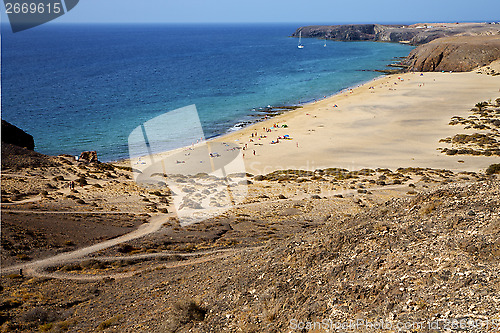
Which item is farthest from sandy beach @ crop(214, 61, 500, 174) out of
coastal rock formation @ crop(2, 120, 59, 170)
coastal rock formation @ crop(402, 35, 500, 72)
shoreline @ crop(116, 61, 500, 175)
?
coastal rock formation @ crop(2, 120, 59, 170)

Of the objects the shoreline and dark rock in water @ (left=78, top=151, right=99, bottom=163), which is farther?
the shoreline

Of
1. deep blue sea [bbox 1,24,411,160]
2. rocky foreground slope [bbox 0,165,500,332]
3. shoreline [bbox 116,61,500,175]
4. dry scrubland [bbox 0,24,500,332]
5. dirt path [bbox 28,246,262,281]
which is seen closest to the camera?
rocky foreground slope [bbox 0,165,500,332]

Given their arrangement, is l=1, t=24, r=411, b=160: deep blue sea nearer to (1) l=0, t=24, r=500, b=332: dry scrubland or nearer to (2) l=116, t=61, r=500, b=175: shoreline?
(2) l=116, t=61, r=500, b=175: shoreline

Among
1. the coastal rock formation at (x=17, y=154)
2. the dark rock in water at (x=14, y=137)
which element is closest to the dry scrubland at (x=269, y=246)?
the coastal rock formation at (x=17, y=154)

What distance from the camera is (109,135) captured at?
54344 mm

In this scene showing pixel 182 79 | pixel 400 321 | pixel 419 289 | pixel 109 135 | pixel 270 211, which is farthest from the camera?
pixel 182 79

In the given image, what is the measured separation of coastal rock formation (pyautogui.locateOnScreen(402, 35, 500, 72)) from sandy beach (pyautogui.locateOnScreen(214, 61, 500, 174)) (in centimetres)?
1444

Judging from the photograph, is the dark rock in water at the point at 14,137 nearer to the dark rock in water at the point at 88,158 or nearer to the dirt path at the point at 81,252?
the dark rock in water at the point at 88,158

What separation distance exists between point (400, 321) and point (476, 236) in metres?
4.12

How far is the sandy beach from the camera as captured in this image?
3875 centimetres

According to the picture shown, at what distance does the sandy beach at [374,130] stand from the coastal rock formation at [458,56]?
47.4 feet

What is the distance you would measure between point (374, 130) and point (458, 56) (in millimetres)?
59516

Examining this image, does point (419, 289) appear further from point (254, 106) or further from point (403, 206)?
point (254, 106)

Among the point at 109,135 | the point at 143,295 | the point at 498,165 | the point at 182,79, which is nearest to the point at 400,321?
the point at 143,295
